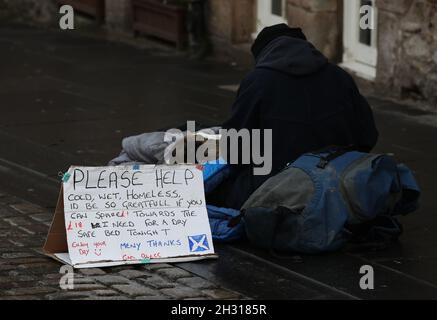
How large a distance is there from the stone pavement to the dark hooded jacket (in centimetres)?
84

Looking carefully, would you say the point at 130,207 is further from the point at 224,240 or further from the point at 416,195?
the point at 416,195

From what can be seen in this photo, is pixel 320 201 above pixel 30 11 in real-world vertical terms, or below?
above

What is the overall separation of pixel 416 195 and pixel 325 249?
63cm

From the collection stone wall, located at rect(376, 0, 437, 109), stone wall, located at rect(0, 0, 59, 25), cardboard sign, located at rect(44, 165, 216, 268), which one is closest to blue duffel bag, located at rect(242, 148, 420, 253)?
cardboard sign, located at rect(44, 165, 216, 268)

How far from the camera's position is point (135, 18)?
14.4 metres

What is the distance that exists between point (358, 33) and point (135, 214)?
5736 mm

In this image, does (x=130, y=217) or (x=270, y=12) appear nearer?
(x=130, y=217)

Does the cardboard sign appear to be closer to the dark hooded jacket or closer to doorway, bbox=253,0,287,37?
the dark hooded jacket

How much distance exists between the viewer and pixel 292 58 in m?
6.74

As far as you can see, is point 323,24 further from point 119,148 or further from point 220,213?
point 220,213

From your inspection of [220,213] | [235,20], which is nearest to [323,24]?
[235,20]

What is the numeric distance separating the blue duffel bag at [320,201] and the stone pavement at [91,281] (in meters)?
0.53

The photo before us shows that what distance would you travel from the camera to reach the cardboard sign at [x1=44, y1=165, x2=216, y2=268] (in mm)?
6312

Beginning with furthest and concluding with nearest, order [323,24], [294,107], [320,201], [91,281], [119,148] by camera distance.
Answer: [323,24] < [119,148] < [294,107] < [320,201] < [91,281]
